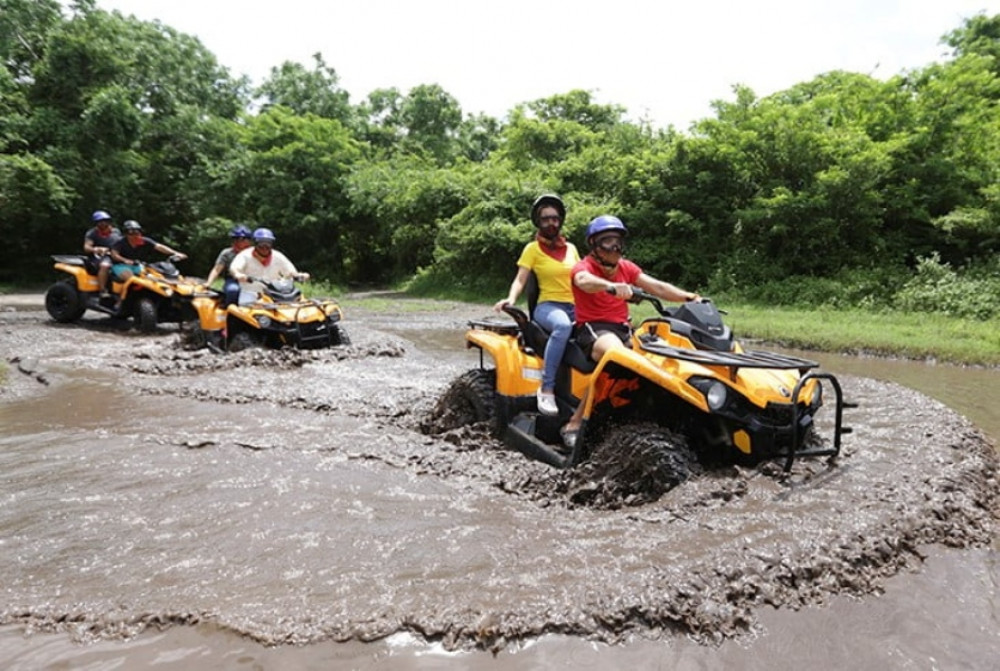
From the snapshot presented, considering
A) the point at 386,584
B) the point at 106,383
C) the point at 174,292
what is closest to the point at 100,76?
the point at 174,292

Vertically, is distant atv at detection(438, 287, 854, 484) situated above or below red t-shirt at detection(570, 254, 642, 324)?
below

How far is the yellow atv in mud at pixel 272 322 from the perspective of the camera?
32.2 feet

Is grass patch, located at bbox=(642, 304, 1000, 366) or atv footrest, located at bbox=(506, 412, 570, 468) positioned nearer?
atv footrest, located at bbox=(506, 412, 570, 468)

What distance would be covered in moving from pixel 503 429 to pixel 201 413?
319cm

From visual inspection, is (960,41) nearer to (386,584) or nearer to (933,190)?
(933,190)

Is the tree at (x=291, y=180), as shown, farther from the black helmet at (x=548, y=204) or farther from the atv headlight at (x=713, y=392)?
the atv headlight at (x=713, y=392)

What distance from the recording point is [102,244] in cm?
1312

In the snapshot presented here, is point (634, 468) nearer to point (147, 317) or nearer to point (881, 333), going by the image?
point (881, 333)

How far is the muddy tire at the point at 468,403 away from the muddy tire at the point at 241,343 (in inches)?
186

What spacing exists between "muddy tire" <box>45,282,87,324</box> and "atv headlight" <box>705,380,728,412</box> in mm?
13139

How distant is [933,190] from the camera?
1727 cm

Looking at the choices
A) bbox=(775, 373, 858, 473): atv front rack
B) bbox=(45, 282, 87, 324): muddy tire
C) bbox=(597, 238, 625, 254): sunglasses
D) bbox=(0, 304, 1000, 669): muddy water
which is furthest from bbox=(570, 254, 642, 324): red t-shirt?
bbox=(45, 282, 87, 324): muddy tire

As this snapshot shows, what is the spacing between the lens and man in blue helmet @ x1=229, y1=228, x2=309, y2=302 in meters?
10.1

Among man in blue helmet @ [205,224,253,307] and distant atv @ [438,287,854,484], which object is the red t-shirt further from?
man in blue helmet @ [205,224,253,307]
